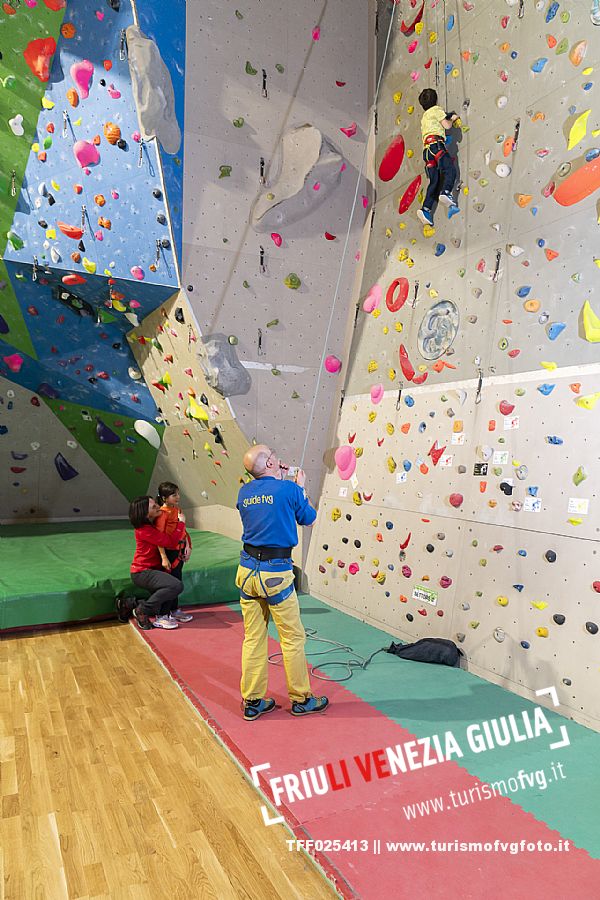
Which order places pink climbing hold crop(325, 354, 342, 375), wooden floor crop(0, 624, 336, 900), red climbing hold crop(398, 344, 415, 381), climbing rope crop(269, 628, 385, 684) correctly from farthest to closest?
pink climbing hold crop(325, 354, 342, 375)
red climbing hold crop(398, 344, 415, 381)
climbing rope crop(269, 628, 385, 684)
wooden floor crop(0, 624, 336, 900)

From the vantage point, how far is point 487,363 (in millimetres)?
3443

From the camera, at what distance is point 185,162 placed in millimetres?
4098

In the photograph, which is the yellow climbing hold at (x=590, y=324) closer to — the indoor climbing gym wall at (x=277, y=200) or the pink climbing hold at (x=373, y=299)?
the pink climbing hold at (x=373, y=299)

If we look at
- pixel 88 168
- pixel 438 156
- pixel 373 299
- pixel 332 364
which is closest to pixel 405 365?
pixel 373 299

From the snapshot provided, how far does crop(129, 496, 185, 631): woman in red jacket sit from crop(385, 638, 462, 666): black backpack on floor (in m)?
1.57

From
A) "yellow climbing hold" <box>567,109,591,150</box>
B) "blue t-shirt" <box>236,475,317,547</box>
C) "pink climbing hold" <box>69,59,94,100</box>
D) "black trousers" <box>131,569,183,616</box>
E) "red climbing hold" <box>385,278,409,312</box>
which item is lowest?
"black trousers" <box>131,569,183,616</box>

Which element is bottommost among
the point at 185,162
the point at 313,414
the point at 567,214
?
the point at 313,414

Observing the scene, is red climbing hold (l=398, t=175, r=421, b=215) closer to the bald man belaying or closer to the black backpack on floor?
the bald man belaying

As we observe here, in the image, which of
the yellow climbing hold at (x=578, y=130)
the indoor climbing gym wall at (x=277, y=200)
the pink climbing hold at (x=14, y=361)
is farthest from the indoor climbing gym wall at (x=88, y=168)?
the yellow climbing hold at (x=578, y=130)

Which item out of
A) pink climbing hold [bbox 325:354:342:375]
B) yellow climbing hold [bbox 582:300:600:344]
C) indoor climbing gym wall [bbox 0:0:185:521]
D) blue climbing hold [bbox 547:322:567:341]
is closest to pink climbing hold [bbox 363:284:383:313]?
pink climbing hold [bbox 325:354:342:375]

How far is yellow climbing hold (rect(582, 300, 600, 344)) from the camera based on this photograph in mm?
2822

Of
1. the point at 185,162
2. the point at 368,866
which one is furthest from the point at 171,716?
the point at 185,162

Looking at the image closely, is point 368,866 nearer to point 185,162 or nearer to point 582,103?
point 582,103

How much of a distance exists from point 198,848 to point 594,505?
2094mm
